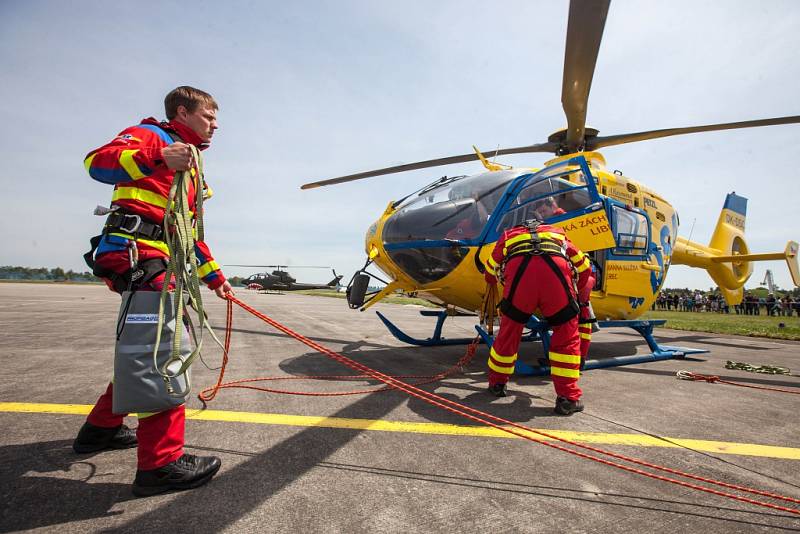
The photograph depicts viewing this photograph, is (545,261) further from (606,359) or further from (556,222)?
(606,359)

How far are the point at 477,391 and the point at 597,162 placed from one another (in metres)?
4.72

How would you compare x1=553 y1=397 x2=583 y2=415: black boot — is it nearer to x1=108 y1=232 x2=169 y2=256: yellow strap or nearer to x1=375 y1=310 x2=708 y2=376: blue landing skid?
x1=375 y1=310 x2=708 y2=376: blue landing skid

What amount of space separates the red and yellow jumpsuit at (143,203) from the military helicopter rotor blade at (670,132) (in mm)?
6877

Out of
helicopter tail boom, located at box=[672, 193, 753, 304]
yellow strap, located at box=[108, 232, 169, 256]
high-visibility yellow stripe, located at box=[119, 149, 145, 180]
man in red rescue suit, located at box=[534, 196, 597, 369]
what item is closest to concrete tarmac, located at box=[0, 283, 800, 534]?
man in red rescue suit, located at box=[534, 196, 597, 369]

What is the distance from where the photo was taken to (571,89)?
491 centimetres

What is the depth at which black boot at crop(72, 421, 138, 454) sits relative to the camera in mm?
2160

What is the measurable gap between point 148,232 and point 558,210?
165 inches

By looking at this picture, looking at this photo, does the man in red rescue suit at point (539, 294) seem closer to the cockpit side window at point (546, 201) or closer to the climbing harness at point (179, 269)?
the cockpit side window at point (546, 201)

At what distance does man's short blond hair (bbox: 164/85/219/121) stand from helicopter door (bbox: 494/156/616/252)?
10.6 feet

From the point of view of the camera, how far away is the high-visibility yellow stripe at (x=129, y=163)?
72.8 inches

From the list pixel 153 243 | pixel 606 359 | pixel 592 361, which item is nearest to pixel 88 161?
pixel 153 243

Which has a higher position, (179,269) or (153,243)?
(153,243)

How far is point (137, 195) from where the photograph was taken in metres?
2.07

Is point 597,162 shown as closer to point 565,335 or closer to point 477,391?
point 565,335
